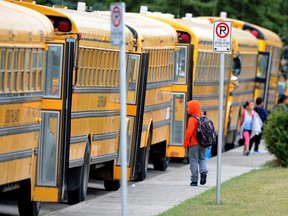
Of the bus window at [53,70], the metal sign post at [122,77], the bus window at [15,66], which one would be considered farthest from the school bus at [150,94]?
the metal sign post at [122,77]

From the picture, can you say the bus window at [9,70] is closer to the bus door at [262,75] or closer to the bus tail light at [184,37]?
the bus tail light at [184,37]

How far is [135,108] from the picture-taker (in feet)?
75.6

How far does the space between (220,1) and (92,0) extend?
1058 cm

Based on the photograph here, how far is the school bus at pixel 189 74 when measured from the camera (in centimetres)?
2811

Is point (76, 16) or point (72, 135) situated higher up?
point (76, 16)

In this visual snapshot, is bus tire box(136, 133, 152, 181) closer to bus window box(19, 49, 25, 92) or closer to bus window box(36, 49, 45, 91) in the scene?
bus window box(36, 49, 45, 91)

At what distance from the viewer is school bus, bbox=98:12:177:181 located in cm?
2317

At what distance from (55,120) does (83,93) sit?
6.85 ft

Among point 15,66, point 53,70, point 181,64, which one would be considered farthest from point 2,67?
point 181,64

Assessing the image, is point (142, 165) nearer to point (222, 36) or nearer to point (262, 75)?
point (222, 36)

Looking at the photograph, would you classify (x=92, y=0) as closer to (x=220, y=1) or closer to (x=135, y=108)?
(x=220, y=1)

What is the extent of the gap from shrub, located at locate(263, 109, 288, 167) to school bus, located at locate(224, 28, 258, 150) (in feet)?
22.5

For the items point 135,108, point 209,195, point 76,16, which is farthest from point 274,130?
point 76,16

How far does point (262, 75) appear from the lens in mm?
43531
